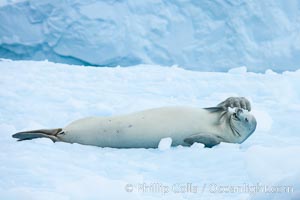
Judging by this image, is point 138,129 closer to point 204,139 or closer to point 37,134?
point 204,139

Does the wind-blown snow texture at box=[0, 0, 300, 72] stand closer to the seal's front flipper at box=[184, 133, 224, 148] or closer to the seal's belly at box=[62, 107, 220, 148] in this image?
the seal's belly at box=[62, 107, 220, 148]

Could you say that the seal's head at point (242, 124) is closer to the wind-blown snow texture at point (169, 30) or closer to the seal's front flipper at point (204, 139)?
the seal's front flipper at point (204, 139)

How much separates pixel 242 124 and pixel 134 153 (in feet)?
2.56

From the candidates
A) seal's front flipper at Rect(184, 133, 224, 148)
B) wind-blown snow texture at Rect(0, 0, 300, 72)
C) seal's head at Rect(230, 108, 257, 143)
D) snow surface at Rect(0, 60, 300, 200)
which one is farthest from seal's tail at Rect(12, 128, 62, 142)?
wind-blown snow texture at Rect(0, 0, 300, 72)

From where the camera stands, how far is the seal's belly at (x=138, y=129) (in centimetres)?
303

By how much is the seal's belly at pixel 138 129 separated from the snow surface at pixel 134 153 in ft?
0.37

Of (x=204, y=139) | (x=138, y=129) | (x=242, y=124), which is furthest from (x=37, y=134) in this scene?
(x=242, y=124)

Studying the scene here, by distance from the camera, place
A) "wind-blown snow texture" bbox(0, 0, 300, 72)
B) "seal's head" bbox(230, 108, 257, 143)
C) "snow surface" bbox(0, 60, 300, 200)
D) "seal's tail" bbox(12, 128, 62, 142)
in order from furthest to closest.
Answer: "wind-blown snow texture" bbox(0, 0, 300, 72) < "seal's head" bbox(230, 108, 257, 143) < "seal's tail" bbox(12, 128, 62, 142) < "snow surface" bbox(0, 60, 300, 200)

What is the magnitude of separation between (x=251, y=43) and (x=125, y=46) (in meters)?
2.67

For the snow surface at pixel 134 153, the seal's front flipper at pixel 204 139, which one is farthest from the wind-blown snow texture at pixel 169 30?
the seal's front flipper at pixel 204 139

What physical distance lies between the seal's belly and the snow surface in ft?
0.37

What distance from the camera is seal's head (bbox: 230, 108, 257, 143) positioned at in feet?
10.3

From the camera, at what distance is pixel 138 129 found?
305 centimetres

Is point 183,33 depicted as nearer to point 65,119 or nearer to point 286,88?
point 286,88
